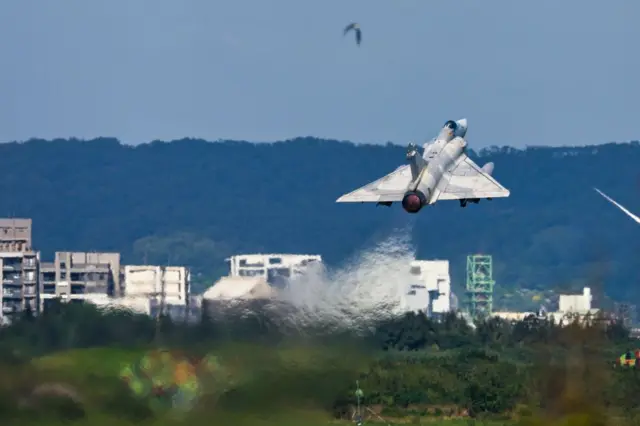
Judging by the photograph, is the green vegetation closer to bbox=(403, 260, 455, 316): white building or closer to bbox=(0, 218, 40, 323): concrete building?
bbox=(403, 260, 455, 316): white building

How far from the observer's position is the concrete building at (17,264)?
82.9 m

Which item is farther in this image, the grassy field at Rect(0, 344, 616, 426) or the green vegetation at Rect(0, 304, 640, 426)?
the grassy field at Rect(0, 344, 616, 426)

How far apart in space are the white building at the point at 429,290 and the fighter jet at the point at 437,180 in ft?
6.16

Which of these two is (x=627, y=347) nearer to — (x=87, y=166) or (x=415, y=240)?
(x=415, y=240)

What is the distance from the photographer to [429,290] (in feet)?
217

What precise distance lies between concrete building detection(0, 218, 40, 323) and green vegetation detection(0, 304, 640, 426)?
26.7 meters

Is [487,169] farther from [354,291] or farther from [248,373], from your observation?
[248,373]

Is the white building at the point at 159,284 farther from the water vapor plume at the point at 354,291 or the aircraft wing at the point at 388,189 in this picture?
the aircraft wing at the point at 388,189

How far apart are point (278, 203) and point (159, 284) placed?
353 feet

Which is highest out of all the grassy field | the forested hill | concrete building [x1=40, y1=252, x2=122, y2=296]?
the forested hill

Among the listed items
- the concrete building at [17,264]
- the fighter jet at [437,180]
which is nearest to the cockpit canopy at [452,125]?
the fighter jet at [437,180]

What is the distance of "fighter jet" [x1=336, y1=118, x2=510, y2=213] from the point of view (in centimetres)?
5147

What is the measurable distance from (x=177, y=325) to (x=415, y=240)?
32.5ft

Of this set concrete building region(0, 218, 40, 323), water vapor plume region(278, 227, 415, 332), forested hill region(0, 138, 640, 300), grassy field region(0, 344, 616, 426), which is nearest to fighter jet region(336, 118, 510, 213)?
water vapor plume region(278, 227, 415, 332)
